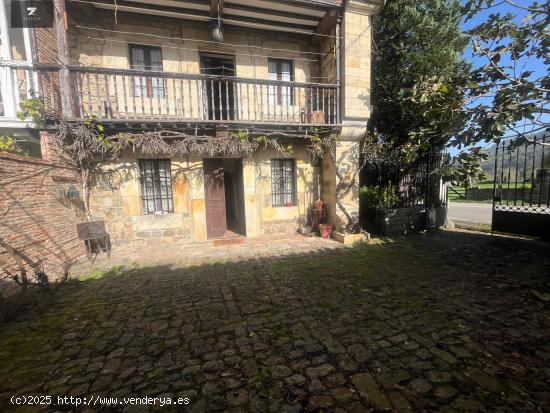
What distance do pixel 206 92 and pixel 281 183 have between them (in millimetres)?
3627

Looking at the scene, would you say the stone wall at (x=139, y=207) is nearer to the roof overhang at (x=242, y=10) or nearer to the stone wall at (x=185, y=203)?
the stone wall at (x=185, y=203)

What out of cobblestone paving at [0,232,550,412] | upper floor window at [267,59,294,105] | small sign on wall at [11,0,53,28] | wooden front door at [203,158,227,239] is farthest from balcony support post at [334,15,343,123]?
small sign on wall at [11,0,53,28]

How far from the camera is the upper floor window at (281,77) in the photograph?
8.12 m

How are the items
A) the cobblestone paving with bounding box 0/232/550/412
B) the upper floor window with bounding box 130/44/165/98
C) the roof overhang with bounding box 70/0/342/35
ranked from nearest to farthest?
the cobblestone paving with bounding box 0/232/550/412 < the roof overhang with bounding box 70/0/342/35 < the upper floor window with bounding box 130/44/165/98

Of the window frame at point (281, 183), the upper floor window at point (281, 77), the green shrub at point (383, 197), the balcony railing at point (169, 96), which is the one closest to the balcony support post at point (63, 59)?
the balcony railing at point (169, 96)

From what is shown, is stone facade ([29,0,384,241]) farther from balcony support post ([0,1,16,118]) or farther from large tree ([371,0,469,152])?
large tree ([371,0,469,152])

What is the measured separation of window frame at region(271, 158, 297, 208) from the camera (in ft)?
27.3

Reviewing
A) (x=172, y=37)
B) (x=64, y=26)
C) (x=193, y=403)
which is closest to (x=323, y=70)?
(x=172, y=37)

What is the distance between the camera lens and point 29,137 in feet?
19.6

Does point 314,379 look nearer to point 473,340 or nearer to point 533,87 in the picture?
point 473,340

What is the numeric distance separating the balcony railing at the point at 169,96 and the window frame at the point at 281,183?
1.42 metres

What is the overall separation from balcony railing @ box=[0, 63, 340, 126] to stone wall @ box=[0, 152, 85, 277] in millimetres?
1827

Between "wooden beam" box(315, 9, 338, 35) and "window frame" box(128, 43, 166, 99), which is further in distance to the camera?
"window frame" box(128, 43, 166, 99)

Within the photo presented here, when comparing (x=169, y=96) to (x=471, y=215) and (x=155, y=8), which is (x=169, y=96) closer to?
(x=155, y=8)
